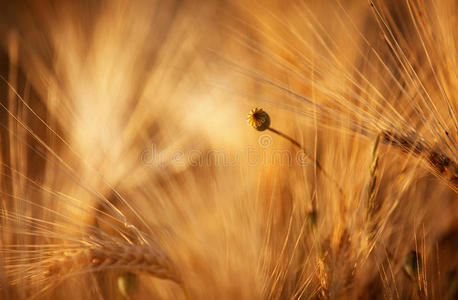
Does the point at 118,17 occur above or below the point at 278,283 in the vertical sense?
above

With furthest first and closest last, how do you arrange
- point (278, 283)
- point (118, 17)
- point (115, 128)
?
point (118, 17), point (115, 128), point (278, 283)

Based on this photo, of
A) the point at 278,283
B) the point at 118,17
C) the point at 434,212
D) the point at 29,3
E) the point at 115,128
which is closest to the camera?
the point at 278,283

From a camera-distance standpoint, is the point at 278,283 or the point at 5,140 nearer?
the point at 278,283

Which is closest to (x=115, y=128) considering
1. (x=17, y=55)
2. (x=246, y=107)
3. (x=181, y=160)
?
(x=181, y=160)

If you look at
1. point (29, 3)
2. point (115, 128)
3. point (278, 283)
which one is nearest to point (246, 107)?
point (115, 128)

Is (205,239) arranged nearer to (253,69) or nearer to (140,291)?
(140,291)

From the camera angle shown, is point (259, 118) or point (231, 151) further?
point (231, 151)

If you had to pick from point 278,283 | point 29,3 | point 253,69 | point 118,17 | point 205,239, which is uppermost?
point 29,3
